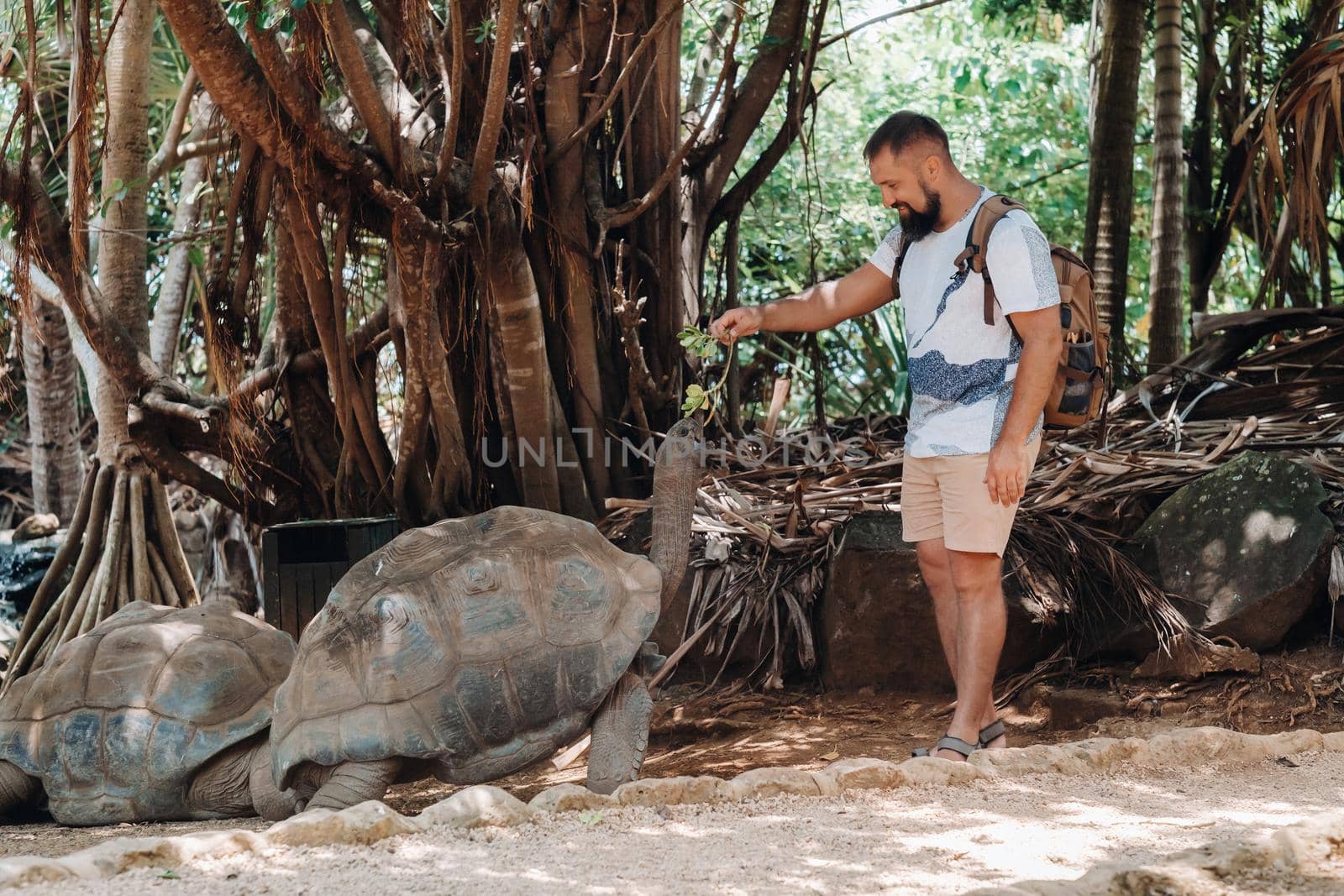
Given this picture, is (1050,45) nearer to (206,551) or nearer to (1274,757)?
(206,551)

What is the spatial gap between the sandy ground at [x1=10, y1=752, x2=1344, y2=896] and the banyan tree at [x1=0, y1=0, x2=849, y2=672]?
2.59 m

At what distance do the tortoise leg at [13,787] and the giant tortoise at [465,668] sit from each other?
4.00 feet

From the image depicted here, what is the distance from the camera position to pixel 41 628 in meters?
6.17

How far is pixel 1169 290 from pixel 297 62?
594 centimetres

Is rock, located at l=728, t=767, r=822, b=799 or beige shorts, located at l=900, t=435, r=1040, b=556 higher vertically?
beige shorts, located at l=900, t=435, r=1040, b=556

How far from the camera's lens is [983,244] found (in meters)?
3.77

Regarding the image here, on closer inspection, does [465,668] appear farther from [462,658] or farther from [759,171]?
[759,171]

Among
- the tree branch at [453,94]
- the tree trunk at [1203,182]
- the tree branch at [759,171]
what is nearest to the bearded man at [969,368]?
the tree branch at [453,94]

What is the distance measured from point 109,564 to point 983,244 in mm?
4585

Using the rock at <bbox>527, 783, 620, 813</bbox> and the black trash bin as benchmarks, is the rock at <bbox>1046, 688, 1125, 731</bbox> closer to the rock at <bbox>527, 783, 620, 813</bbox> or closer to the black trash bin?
the rock at <bbox>527, 783, 620, 813</bbox>

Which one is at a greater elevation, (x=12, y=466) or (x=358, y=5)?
(x=358, y=5)

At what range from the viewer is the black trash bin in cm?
508

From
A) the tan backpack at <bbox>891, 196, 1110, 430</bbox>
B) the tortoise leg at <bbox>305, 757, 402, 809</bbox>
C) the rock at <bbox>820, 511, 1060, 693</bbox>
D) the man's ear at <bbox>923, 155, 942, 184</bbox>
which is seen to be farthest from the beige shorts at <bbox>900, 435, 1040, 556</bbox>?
the tortoise leg at <bbox>305, 757, 402, 809</bbox>

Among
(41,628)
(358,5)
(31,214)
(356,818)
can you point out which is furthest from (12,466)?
(356,818)
